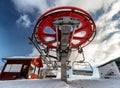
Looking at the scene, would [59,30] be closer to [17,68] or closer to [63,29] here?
[63,29]

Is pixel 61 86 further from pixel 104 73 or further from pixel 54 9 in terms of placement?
pixel 104 73

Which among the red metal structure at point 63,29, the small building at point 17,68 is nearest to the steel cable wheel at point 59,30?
the red metal structure at point 63,29

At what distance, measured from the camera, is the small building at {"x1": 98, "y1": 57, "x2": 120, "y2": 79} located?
14220 mm

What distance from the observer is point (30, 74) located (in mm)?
14281

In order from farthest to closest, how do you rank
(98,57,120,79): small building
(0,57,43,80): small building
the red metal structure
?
(98,57,120,79): small building, (0,57,43,80): small building, the red metal structure

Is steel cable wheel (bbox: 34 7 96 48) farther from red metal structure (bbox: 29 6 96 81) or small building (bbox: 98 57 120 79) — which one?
small building (bbox: 98 57 120 79)

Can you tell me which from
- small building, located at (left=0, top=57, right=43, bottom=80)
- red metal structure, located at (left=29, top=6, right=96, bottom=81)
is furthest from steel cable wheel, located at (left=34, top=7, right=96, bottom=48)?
small building, located at (left=0, top=57, right=43, bottom=80)

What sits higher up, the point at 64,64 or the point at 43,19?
the point at 43,19

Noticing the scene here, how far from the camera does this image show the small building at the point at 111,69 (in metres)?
14.2

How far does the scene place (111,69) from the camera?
14.8 metres

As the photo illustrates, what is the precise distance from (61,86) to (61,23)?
9.17ft

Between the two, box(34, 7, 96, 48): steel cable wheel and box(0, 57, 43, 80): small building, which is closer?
box(34, 7, 96, 48): steel cable wheel

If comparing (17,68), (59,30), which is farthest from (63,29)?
(17,68)

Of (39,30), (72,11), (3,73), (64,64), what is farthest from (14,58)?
(72,11)
